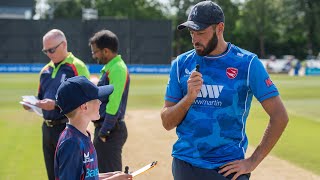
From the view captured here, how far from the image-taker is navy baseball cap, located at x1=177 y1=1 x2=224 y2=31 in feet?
13.7

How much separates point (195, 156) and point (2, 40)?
41.4 meters

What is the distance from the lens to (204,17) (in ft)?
13.8

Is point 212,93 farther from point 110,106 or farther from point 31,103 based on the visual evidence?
point 31,103

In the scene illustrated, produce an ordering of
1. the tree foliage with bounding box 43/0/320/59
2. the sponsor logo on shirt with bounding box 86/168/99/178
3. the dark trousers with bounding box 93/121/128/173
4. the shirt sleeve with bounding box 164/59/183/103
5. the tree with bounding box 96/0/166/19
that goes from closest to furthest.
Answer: the sponsor logo on shirt with bounding box 86/168/99/178
the shirt sleeve with bounding box 164/59/183/103
the dark trousers with bounding box 93/121/128/173
the tree foliage with bounding box 43/0/320/59
the tree with bounding box 96/0/166/19

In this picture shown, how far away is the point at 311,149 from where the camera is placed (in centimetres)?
1173

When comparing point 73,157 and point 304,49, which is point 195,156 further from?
point 304,49

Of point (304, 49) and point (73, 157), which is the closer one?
point (73, 157)

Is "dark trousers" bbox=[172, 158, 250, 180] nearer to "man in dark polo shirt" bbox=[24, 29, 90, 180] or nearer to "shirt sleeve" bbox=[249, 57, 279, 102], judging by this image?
"shirt sleeve" bbox=[249, 57, 279, 102]

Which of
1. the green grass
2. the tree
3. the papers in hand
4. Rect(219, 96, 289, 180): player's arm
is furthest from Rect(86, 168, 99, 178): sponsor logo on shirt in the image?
the tree

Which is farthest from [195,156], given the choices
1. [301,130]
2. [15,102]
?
[15,102]

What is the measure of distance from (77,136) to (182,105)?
80 cm

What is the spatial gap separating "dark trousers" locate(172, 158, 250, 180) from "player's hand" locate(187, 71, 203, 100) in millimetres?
599

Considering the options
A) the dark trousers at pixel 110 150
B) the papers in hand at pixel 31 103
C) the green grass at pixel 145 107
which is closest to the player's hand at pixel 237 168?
the dark trousers at pixel 110 150

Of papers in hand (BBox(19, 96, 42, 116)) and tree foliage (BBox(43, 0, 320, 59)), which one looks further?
tree foliage (BBox(43, 0, 320, 59))
